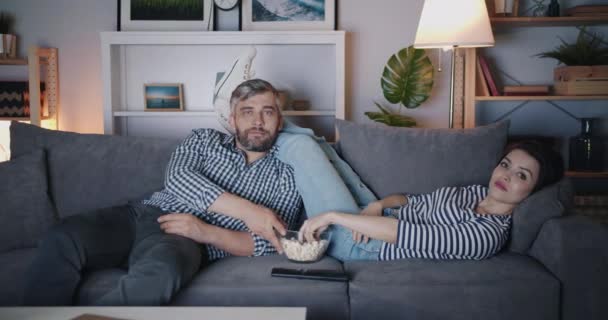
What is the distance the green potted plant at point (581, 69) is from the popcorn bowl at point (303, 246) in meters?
2.01

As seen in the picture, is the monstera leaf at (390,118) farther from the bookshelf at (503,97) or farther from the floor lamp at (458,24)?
the floor lamp at (458,24)

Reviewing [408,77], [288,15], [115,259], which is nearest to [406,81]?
[408,77]

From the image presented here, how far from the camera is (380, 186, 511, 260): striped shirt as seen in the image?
2.10 metres

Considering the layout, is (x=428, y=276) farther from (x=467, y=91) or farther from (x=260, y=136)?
(x=467, y=91)

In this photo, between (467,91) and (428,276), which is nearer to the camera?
(428,276)

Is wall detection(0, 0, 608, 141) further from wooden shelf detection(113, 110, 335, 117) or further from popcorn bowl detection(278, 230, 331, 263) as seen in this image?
popcorn bowl detection(278, 230, 331, 263)

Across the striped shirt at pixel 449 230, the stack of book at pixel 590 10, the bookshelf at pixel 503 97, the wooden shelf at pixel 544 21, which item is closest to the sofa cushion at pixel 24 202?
the striped shirt at pixel 449 230

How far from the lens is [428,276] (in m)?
2.05

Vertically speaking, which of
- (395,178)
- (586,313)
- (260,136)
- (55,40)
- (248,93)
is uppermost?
(55,40)

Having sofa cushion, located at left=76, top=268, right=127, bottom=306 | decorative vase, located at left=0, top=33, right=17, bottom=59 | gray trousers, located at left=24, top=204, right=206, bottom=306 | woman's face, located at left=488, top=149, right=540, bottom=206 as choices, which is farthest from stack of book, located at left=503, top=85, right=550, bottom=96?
decorative vase, located at left=0, top=33, right=17, bottom=59

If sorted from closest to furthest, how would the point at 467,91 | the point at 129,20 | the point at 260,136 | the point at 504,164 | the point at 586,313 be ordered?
the point at 586,313 < the point at 504,164 < the point at 260,136 < the point at 467,91 < the point at 129,20

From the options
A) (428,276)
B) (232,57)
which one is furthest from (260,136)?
(232,57)

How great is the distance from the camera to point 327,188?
2.31 metres

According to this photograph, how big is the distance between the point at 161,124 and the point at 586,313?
2.76 m
